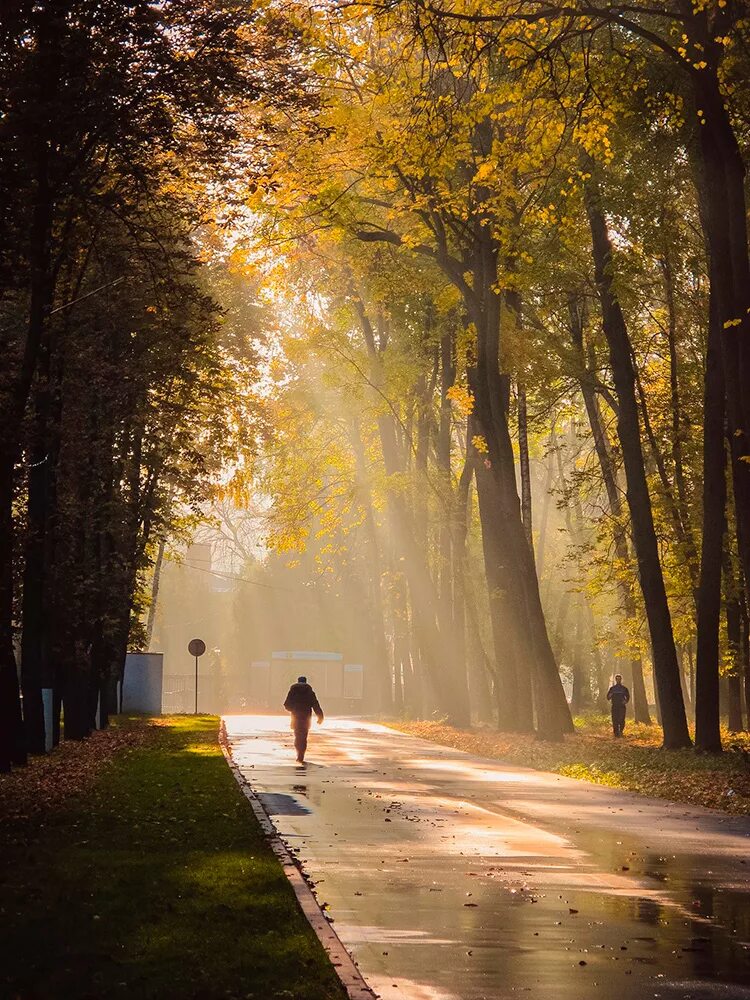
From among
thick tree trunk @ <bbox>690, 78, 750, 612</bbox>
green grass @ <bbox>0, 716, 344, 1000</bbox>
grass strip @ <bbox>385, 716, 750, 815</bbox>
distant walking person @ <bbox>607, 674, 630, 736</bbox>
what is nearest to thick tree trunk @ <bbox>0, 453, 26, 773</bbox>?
green grass @ <bbox>0, 716, 344, 1000</bbox>

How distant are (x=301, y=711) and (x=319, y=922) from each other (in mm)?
18725

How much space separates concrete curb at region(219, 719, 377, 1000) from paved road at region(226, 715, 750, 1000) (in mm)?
109

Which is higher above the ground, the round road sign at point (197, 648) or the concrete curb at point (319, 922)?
the round road sign at point (197, 648)

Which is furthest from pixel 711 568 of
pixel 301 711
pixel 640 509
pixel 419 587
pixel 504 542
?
pixel 419 587

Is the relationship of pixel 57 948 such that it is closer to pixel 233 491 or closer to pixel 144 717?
pixel 233 491

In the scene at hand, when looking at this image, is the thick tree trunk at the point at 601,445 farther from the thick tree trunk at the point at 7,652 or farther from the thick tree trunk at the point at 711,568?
the thick tree trunk at the point at 7,652

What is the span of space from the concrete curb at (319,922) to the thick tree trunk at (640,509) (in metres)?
14.0

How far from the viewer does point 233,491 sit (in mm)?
38500

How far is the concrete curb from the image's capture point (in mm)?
7500

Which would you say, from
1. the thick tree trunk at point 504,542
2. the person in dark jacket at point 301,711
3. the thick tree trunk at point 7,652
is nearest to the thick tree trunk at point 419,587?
the thick tree trunk at point 504,542

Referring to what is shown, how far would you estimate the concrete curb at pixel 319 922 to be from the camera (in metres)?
7.50

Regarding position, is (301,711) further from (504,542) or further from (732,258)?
(732,258)

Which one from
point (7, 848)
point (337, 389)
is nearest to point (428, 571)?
point (337, 389)

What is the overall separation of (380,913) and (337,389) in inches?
1493
